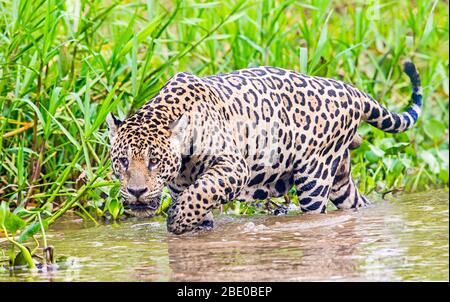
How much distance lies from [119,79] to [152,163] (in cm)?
218

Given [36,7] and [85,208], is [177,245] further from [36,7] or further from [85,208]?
[36,7]

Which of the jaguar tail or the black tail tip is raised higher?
the black tail tip

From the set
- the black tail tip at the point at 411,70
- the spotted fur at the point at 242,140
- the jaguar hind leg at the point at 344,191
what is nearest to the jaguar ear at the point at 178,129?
the spotted fur at the point at 242,140

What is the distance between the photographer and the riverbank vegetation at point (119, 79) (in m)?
8.09

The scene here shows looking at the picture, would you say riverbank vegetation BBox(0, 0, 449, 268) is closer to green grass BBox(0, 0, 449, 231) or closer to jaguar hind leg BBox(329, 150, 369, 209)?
green grass BBox(0, 0, 449, 231)

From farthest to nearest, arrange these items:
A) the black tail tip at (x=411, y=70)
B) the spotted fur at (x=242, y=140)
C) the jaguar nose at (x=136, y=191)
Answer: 1. the black tail tip at (x=411, y=70)
2. the spotted fur at (x=242, y=140)
3. the jaguar nose at (x=136, y=191)

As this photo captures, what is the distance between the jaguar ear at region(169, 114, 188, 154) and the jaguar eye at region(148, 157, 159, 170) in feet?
0.61

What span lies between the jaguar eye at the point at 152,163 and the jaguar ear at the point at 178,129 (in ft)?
0.61

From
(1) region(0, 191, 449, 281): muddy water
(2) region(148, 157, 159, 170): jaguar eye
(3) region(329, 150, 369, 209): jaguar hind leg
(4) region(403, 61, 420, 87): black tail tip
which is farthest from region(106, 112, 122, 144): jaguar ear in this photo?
(4) region(403, 61, 420, 87): black tail tip

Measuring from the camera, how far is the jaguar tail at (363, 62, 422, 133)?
8.83 meters

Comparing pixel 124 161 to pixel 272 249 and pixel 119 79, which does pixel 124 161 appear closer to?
pixel 272 249

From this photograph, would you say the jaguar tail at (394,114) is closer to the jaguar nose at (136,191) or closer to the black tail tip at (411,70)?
the black tail tip at (411,70)

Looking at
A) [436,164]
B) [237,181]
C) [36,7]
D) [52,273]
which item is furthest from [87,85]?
[436,164]

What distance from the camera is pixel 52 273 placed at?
6.58 metres
